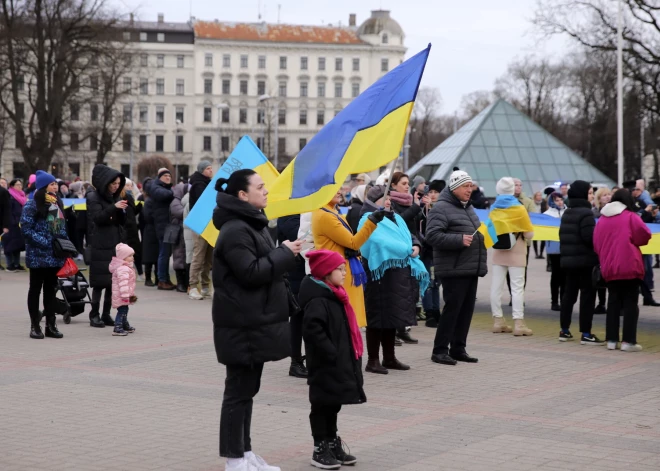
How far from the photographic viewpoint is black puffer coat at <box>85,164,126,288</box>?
12.1 m

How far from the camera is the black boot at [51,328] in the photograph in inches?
469

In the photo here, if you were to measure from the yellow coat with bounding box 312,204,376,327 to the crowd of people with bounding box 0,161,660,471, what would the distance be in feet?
0.04

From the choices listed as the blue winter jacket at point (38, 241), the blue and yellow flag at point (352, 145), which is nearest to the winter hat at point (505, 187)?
the blue and yellow flag at point (352, 145)

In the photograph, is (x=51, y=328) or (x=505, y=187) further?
(x=505, y=187)

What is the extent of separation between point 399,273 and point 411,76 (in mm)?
2029

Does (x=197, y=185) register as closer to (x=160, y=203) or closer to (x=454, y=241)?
(x=160, y=203)

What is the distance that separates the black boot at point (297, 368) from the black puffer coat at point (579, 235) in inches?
150

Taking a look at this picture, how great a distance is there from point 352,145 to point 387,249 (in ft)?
5.99

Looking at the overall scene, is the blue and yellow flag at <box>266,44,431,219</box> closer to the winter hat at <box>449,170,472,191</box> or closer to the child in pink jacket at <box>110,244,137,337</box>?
the winter hat at <box>449,170,472,191</box>

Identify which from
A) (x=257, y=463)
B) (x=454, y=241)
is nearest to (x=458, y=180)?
(x=454, y=241)

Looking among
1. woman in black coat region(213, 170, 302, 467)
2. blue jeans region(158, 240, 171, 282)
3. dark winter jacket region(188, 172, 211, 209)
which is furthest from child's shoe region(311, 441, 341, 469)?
blue jeans region(158, 240, 171, 282)

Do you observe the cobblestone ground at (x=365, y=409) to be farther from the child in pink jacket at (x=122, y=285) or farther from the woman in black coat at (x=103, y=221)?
the woman in black coat at (x=103, y=221)

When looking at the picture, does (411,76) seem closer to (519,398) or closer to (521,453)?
(519,398)

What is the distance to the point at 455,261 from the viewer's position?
33.8ft
